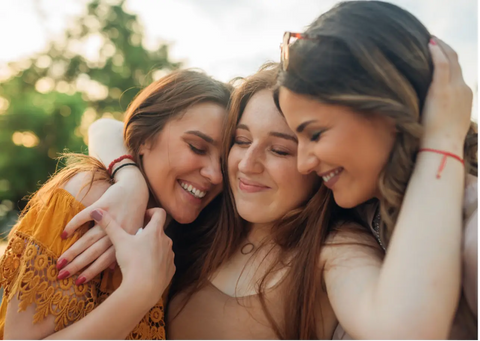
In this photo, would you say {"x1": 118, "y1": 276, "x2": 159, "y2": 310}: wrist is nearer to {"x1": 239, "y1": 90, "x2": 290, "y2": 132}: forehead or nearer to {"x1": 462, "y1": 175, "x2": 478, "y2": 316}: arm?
{"x1": 239, "y1": 90, "x2": 290, "y2": 132}: forehead

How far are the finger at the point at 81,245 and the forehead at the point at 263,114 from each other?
994mm

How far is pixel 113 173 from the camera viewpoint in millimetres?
2484

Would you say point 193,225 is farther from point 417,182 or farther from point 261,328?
point 417,182

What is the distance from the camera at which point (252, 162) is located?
2.24 metres

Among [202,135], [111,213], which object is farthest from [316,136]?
[111,213]

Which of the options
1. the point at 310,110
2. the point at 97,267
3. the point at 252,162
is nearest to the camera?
the point at 310,110

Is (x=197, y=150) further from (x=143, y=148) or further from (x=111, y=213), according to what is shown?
(x=111, y=213)

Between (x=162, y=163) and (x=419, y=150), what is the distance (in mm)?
1475

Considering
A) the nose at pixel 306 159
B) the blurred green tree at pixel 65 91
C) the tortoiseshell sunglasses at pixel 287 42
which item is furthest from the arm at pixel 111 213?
the blurred green tree at pixel 65 91

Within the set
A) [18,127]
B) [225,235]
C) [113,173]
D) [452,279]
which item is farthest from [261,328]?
[18,127]

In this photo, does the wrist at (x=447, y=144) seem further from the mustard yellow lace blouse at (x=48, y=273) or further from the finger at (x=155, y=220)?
the mustard yellow lace blouse at (x=48, y=273)

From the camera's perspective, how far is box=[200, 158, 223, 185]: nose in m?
2.55

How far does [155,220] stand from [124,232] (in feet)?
0.72

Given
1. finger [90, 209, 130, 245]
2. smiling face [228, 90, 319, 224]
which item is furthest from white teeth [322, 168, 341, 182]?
finger [90, 209, 130, 245]
